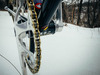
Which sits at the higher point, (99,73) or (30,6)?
(30,6)

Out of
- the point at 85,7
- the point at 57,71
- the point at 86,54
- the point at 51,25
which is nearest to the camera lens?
the point at 51,25

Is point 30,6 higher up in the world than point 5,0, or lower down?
lower down

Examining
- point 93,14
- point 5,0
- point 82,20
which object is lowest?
point 82,20

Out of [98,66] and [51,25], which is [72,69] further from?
[51,25]

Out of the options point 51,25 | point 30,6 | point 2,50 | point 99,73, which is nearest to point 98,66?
point 99,73

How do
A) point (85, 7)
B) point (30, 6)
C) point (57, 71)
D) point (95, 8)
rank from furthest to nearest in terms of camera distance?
1. point (85, 7)
2. point (95, 8)
3. point (57, 71)
4. point (30, 6)

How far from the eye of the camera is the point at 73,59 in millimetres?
692

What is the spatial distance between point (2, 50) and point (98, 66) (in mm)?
896

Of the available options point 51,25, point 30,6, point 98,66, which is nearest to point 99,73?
point 98,66

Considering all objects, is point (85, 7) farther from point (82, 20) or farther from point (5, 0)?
point (5, 0)

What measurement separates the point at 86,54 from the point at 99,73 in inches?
9.8

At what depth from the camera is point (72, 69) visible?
0.58 metres

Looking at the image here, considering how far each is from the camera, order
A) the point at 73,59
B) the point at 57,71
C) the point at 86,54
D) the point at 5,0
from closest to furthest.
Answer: the point at 57,71 < the point at 73,59 < the point at 86,54 < the point at 5,0

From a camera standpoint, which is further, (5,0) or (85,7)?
(5,0)
